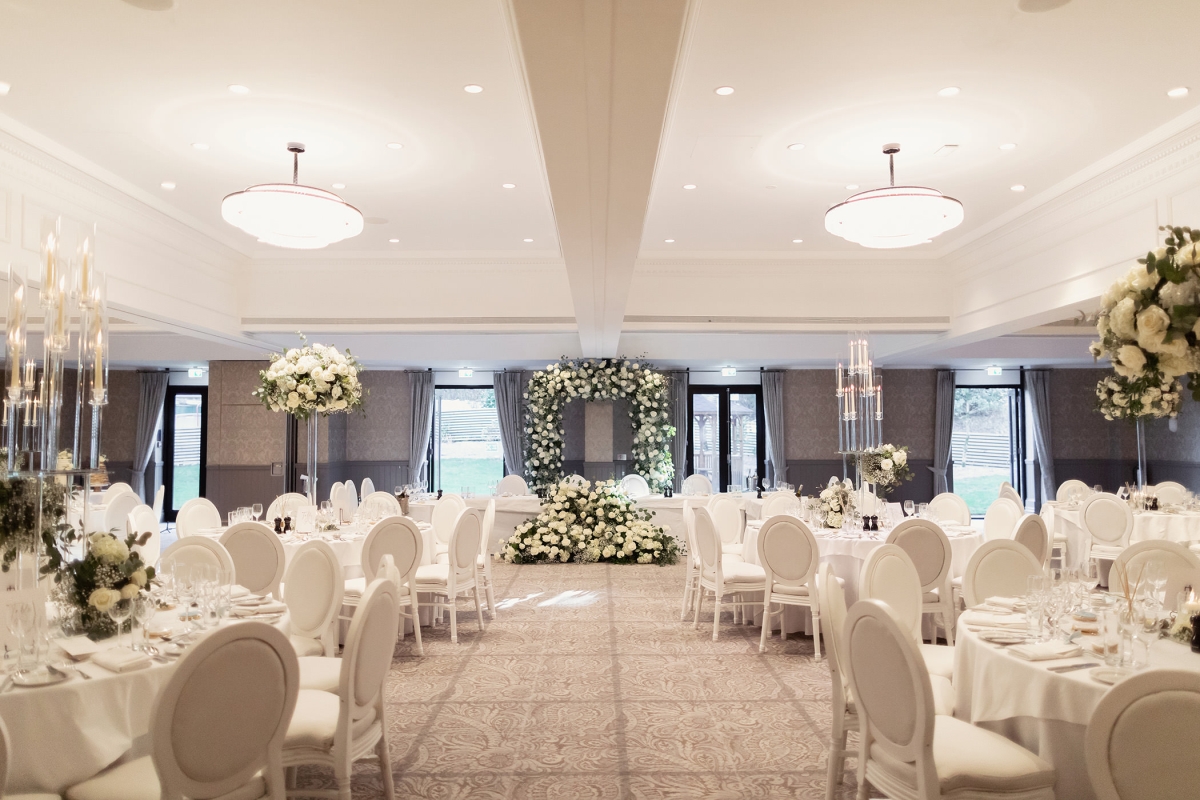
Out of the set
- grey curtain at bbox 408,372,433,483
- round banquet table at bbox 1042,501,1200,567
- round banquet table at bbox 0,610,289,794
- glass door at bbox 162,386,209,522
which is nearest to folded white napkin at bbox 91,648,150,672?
round banquet table at bbox 0,610,289,794

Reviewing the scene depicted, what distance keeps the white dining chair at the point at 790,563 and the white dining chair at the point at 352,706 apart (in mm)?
3507

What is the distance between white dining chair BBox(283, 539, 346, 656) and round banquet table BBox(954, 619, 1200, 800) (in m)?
3.10

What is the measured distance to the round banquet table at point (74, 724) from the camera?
2.45m

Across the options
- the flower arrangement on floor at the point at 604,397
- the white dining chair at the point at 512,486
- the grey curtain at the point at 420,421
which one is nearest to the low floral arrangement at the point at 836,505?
the flower arrangement on floor at the point at 604,397

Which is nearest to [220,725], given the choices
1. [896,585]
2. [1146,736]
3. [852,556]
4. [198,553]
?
[198,553]

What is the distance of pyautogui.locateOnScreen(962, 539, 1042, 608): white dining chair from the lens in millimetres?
4320

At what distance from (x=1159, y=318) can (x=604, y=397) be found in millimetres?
10600

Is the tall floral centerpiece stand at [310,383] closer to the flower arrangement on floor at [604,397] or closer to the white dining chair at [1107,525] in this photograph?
the flower arrangement on floor at [604,397]

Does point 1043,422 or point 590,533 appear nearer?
point 590,533

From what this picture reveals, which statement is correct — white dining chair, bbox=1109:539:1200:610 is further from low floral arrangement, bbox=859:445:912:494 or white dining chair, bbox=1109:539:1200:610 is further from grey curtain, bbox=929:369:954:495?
grey curtain, bbox=929:369:954:495

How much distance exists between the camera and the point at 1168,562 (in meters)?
4.21

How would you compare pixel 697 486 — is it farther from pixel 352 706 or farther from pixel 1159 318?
pixel 1159 318

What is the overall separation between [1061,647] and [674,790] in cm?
177

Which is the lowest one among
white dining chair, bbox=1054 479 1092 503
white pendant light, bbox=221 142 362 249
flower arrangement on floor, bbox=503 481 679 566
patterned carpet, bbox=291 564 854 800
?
patterned carpet, bbox=291 564 854 800
